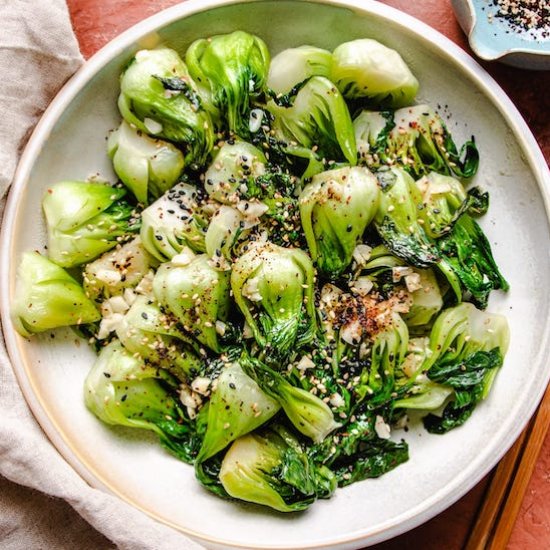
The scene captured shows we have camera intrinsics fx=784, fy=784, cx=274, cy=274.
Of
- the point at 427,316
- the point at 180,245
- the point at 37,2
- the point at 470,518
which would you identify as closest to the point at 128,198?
the point at 180,245

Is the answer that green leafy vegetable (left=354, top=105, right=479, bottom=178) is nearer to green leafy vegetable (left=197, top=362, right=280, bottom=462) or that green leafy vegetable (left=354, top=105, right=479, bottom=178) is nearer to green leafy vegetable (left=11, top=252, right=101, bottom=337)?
green leafy vegetable (left=197, top=362, right=280, bottom=462)

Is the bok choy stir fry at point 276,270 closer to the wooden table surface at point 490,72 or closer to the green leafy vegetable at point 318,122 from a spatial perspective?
the green leafy vegetable at point 318,122

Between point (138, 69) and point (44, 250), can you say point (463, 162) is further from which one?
point (44, 250)

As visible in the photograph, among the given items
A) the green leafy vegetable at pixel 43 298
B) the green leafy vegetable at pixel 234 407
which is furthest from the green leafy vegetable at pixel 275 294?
the green leafy vegetable at pixel 43 298

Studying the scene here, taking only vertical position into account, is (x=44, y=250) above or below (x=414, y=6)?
below

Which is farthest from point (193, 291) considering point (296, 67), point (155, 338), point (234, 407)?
point (296, 67)

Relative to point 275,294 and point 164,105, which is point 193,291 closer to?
point 275,294

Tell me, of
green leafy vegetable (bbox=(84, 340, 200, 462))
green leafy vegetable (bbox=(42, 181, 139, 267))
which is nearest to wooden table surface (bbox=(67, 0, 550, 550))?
green leafy vegetable (bbox=(42, 181, 139, 267))
